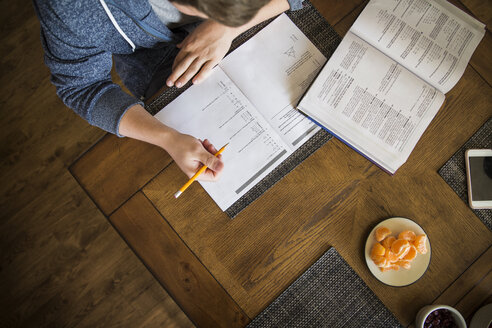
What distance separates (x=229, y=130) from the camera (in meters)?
0.67

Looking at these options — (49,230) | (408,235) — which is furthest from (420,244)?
(49,230)

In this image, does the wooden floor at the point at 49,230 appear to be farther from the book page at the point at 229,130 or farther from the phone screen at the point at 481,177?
the phone screen at the point at 481,177

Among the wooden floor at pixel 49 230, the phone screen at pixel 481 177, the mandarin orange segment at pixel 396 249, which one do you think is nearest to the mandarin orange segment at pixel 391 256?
the mandarin orange segment at pixel 396 249

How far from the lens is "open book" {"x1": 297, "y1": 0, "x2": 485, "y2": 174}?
0.67 meters

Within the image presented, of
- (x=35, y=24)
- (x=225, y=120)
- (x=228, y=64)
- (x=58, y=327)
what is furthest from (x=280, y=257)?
(x=35, y=24)

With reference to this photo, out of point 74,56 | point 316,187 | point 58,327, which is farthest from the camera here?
point 58,327

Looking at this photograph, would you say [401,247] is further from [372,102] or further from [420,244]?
[372,102]

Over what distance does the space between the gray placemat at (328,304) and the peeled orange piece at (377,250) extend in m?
0.06

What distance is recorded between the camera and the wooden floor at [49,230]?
116 centimetres

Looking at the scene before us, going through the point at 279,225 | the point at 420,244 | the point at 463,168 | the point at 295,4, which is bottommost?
the point at 279,225

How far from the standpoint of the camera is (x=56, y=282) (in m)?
1.17

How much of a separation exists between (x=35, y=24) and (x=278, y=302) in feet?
4.39

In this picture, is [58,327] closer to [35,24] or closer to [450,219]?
[35,24]

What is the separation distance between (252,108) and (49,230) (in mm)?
962
